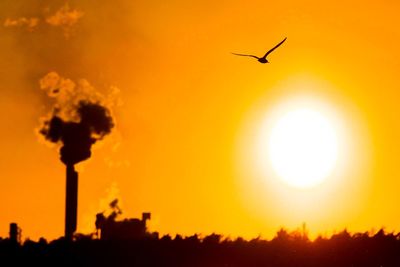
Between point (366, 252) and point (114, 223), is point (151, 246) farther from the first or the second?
point (114, 223)

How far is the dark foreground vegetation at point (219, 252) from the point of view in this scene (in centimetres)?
5191

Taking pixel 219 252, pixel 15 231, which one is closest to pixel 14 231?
pixel 15 231

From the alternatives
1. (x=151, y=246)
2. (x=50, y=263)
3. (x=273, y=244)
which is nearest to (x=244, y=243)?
(x=273, y=244)

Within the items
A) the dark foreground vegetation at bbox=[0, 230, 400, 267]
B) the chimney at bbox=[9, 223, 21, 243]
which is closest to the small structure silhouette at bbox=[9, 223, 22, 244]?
the chimney at bbox=[9, 223, 21, 243]

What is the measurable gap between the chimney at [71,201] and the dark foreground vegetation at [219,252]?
47.1 ft

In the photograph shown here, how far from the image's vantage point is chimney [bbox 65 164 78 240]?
2729 inches

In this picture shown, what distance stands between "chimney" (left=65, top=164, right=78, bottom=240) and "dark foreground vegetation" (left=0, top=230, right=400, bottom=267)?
14.3 metres

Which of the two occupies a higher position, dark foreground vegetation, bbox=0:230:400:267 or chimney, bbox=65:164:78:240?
chimney, bbox=65:164:78:240

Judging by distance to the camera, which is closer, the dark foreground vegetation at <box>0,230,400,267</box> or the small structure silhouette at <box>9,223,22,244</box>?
the dark foreground vegetation at <box>0,230,400,267</box>

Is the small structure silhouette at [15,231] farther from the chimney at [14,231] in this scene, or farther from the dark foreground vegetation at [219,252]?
the dark foreground vegetation at [219,252]

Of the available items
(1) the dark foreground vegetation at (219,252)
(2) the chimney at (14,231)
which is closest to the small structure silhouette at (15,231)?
(2) the chimney at (14,231)

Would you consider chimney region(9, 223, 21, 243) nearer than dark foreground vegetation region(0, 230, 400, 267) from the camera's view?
No

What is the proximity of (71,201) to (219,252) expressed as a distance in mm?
19777

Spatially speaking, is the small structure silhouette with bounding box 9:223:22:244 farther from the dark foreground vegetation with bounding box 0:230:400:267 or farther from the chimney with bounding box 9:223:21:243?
the dark foreground vegetation with bounding box 0:230:400:267
